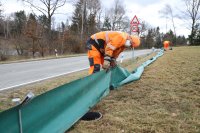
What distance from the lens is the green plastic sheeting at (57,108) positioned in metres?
2.74

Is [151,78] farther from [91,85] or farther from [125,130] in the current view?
[125,130]

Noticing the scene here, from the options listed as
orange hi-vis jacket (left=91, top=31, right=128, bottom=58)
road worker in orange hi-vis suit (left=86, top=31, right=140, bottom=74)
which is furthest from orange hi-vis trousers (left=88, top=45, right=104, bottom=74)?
orange hi-vis jacket (left=91, top=31, right=128, bottom=58)

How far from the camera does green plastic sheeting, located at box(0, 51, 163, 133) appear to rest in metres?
2.74

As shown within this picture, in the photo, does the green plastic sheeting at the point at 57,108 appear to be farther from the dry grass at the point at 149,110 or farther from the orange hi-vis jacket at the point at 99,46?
the orange hi-vis jacket at the point at 99,46

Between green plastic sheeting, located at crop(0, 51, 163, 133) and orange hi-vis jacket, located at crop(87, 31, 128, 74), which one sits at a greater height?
orange hi-vis jacket, located at crop(87, 31, 128, 74)

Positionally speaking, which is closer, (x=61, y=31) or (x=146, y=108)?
(x=146, y=108)

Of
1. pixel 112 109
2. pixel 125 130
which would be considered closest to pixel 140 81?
pixel 112 109

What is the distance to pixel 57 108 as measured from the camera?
3.65m

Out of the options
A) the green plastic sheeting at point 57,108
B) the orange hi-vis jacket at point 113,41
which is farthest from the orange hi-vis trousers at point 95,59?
the green plastic sheeting at point 57,108

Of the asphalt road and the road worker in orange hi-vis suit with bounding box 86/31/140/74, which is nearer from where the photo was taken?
the road worker in orange hi-vis suit with bounding box 86/31/140/74

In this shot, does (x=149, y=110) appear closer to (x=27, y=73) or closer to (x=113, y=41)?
(x=113, y=41)

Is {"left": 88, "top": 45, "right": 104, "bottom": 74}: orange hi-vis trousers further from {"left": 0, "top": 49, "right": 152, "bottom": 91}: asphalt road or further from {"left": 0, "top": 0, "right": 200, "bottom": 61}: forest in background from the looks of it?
{"left": 0, "top": 0, "right": 200, "bottom": 61}: forest in background

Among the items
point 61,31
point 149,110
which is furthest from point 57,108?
point 61,31

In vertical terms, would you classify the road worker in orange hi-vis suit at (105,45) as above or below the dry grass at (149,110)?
above
